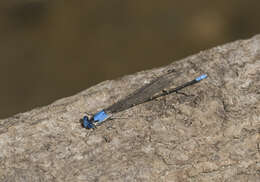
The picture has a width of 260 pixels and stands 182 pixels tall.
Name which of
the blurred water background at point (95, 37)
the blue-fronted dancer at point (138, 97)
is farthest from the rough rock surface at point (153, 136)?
the blurred water background at point (95, 37)

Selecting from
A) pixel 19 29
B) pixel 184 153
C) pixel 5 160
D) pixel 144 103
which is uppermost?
pixel 19 29

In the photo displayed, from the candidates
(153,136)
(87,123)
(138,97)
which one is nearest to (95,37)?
(138,97)

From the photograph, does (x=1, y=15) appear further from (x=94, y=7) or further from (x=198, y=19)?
(x=198, y=19)

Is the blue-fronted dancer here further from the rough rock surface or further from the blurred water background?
the blurred water background

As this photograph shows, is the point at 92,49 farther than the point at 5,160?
Yes

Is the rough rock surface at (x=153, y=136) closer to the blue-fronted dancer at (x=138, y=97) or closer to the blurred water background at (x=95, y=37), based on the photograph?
the blue-fronted dancer at (x=138, y=97)

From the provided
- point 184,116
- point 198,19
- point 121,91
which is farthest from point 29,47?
point 184,116
